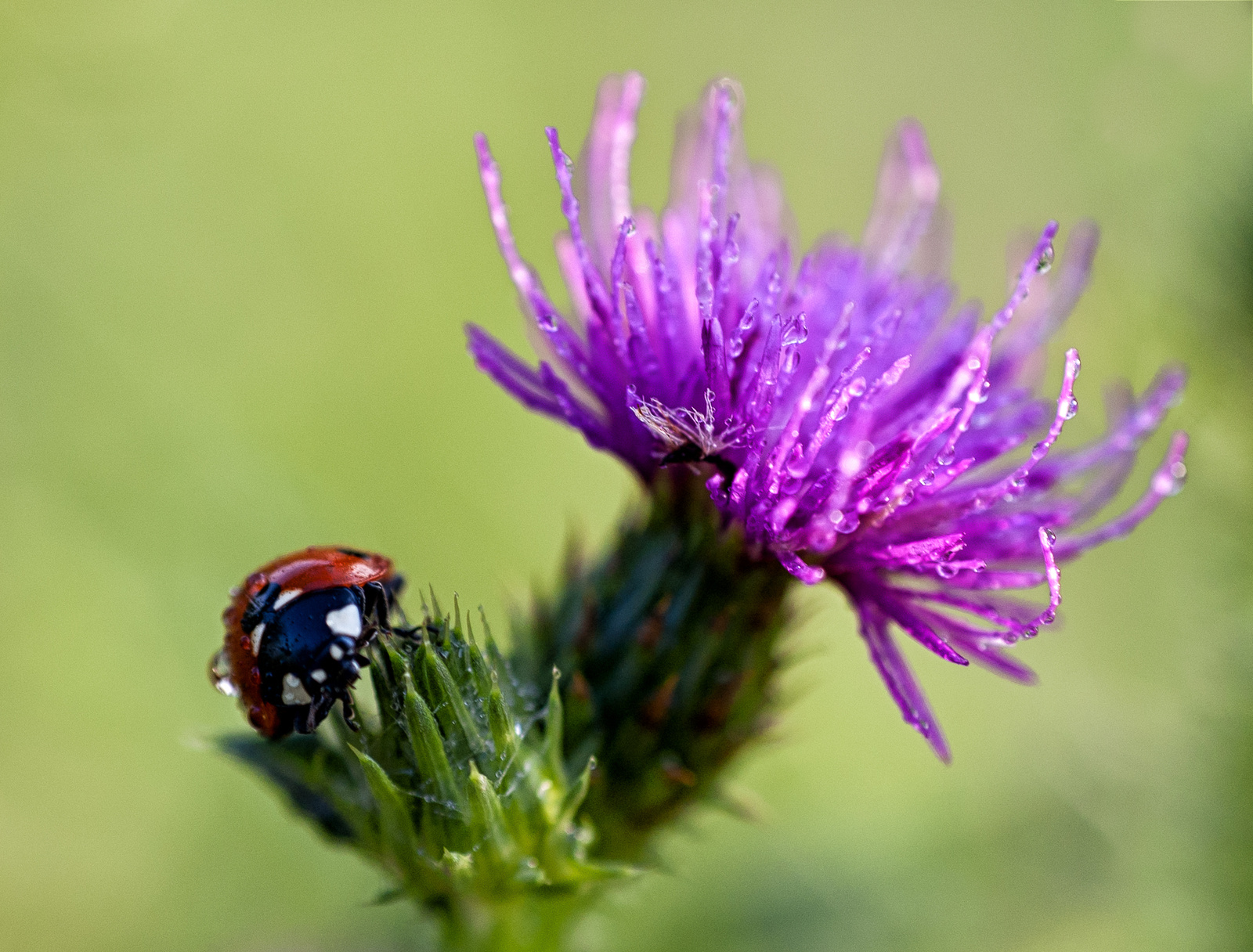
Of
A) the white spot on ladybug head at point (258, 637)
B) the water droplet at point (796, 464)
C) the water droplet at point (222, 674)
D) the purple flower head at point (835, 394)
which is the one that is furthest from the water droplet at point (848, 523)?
the water droplet at point (222, 674)

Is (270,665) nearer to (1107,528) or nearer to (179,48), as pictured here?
(1107,528)

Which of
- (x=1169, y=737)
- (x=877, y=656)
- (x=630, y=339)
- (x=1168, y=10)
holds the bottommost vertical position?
(x=1169, y=737)

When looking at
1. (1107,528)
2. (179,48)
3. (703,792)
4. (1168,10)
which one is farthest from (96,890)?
(1168,10)

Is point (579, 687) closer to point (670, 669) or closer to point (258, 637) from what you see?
point (670, 669)

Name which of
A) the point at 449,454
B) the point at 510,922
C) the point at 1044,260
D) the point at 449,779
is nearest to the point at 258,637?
the point at 449,779

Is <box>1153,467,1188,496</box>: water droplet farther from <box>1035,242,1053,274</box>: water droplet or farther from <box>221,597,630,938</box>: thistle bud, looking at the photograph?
<box>221,597,630,938</box>: thistle bud

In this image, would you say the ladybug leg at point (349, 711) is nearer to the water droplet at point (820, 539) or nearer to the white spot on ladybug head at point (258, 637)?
the white spot on ladybug head at point (258, 637)
